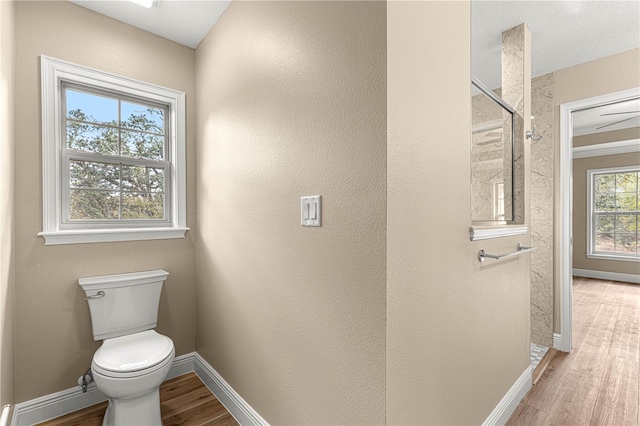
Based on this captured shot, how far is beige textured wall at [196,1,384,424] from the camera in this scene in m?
1.06

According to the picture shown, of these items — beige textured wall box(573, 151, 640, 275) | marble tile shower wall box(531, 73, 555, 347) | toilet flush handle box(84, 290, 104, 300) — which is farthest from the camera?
beige textured wall box(573, 151, 640, 275)

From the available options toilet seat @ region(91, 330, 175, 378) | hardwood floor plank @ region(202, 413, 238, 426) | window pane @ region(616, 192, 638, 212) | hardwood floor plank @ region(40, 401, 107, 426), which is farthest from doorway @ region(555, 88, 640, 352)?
window pane @ region(616, 192, 638, 212)

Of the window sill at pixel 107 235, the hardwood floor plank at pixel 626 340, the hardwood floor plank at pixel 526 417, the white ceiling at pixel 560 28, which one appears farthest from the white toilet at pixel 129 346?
the hardwood floor plank at pixel 626 340

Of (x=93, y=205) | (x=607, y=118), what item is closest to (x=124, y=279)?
(x=93, y=205)

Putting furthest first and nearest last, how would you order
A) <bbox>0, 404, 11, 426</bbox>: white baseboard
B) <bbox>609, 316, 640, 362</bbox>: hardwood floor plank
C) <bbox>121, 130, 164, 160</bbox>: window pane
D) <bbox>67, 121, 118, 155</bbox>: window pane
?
<bbox>609, 316, 640, 362</bbox>: hardwood floor plank, <bbox>121, 130, 164, 160</bbox>: window pane, <bbox>67, 121, 118, 155</bbox>: window pane, <bbox>0, 404, 11, 426</bbox>: white baseboard

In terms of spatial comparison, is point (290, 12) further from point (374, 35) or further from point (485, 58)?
point (485, 58)

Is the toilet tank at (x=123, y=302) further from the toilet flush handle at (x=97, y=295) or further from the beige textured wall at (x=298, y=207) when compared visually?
the beige textured wall at (x=298, y=207)

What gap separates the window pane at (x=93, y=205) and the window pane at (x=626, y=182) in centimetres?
725

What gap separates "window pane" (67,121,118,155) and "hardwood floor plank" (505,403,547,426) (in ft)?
9.70

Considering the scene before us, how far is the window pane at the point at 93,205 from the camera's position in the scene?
197cm

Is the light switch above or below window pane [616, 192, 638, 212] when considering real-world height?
below

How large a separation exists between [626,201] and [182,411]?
707 cm

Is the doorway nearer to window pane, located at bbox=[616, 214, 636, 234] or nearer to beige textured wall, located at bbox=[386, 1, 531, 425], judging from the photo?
beige textured wall, located at bbox=[386, 1, 531, 425]

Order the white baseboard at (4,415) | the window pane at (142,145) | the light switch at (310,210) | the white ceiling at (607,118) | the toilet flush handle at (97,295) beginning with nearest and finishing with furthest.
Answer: the light switch at (310,210) → the white baseboard at (4,415) → the toilet flush handle at (97,295) → the window pane at (142,145) → the white ceiling at (607,118)
